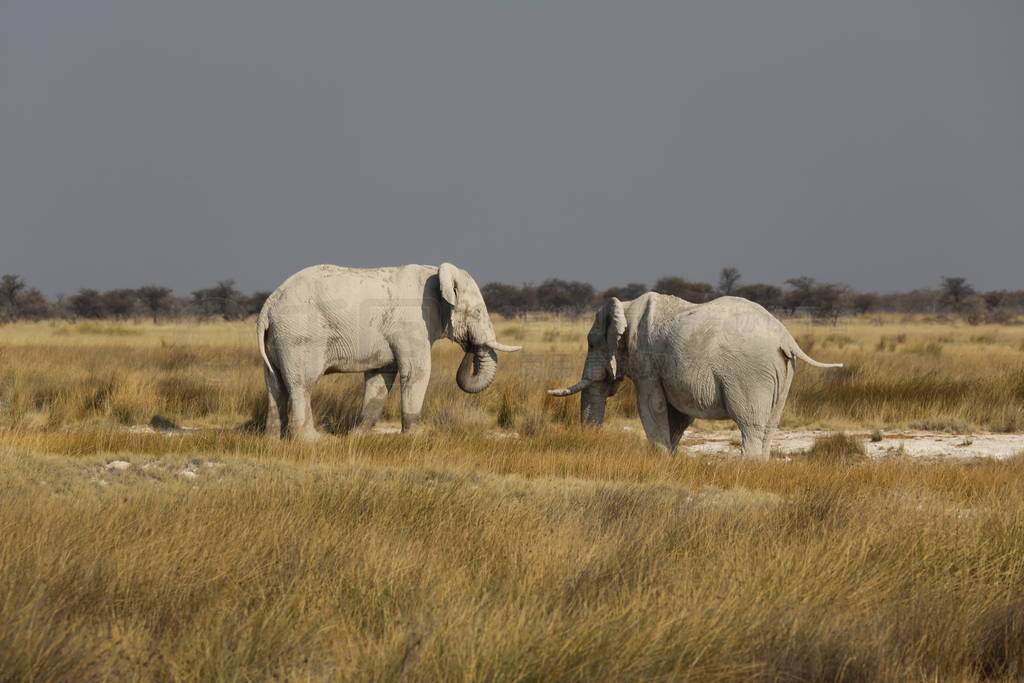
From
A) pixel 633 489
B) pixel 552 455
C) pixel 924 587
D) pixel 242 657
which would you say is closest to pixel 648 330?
pixel 552 455

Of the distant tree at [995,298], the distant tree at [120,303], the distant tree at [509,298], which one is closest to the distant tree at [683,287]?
the distant tree at [509,298]

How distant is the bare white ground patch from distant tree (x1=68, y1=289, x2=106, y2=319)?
58001 mm

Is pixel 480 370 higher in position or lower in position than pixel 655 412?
higher

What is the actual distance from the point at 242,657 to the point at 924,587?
3151 mm

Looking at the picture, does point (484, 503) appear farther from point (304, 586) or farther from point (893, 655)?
point (893, 655)

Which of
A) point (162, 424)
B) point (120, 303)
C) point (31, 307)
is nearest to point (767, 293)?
point (120, 303)

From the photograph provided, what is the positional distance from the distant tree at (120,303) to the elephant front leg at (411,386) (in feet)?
190

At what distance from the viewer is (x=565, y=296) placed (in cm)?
7231

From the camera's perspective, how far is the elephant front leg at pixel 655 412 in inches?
387

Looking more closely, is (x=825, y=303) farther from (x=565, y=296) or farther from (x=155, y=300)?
(x=155, y=300)

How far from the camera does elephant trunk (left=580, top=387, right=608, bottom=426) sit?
34.8ft

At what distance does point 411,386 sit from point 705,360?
294 centimetres

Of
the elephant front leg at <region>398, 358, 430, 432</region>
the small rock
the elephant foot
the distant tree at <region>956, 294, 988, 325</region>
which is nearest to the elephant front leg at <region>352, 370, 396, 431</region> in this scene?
the elephant front leg at <region>398, 358, 430, 432</region>

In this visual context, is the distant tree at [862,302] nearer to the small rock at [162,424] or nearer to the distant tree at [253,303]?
the distant tree at [253,303]
